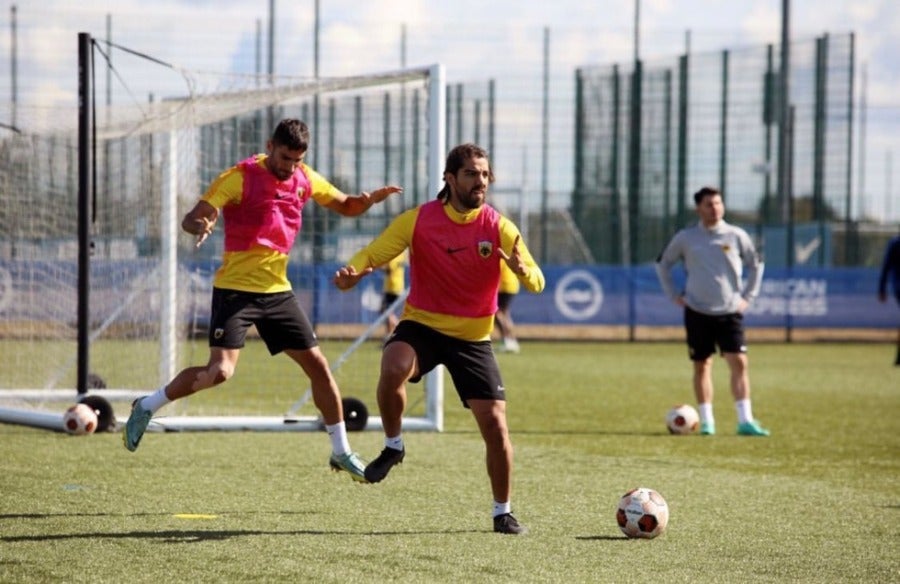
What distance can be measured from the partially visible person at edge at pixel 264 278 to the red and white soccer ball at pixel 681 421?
4639 millimetres

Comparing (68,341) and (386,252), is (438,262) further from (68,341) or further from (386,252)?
(68,341)

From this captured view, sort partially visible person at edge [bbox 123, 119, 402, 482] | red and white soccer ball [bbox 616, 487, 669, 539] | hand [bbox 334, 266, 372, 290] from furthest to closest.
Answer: partially visible person at edge [bbox 123, 119, 402, 482], hand [bbox 334, 266, 372, 290], red and white soccer ball [bbox 616, 487, 669, 539]

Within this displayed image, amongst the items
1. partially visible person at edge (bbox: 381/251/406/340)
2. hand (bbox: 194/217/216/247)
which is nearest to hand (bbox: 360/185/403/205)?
hand (bbox: 194/217/216/247)

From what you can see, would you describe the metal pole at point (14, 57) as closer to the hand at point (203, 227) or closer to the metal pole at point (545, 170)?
the metal pole at point (545, 170)

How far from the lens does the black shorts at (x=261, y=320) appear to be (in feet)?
27.5

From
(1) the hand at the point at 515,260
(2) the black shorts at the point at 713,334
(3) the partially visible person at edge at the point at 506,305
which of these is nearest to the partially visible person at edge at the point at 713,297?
(2) the black shorts at the point at 713,334

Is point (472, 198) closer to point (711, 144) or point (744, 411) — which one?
point (744, 411)

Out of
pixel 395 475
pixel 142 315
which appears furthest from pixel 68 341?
pixel 395 475

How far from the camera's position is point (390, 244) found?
7.47m

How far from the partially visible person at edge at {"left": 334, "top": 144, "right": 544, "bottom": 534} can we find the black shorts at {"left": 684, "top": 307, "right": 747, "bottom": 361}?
5506mm

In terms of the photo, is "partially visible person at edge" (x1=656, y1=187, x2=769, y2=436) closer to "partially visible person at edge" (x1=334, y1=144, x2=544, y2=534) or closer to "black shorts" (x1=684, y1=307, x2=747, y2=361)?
"black shorts" (x1=684, y1=307, x2=747, y2=361)

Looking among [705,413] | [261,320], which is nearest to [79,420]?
[261,320]

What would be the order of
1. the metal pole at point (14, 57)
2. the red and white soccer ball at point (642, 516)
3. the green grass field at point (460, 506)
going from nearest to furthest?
the green grass field at point (460, 506), the red and white soccer ball at point (642, 516), the metal pole at point (14, 57)

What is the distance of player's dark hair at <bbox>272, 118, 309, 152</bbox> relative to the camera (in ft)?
26.7
